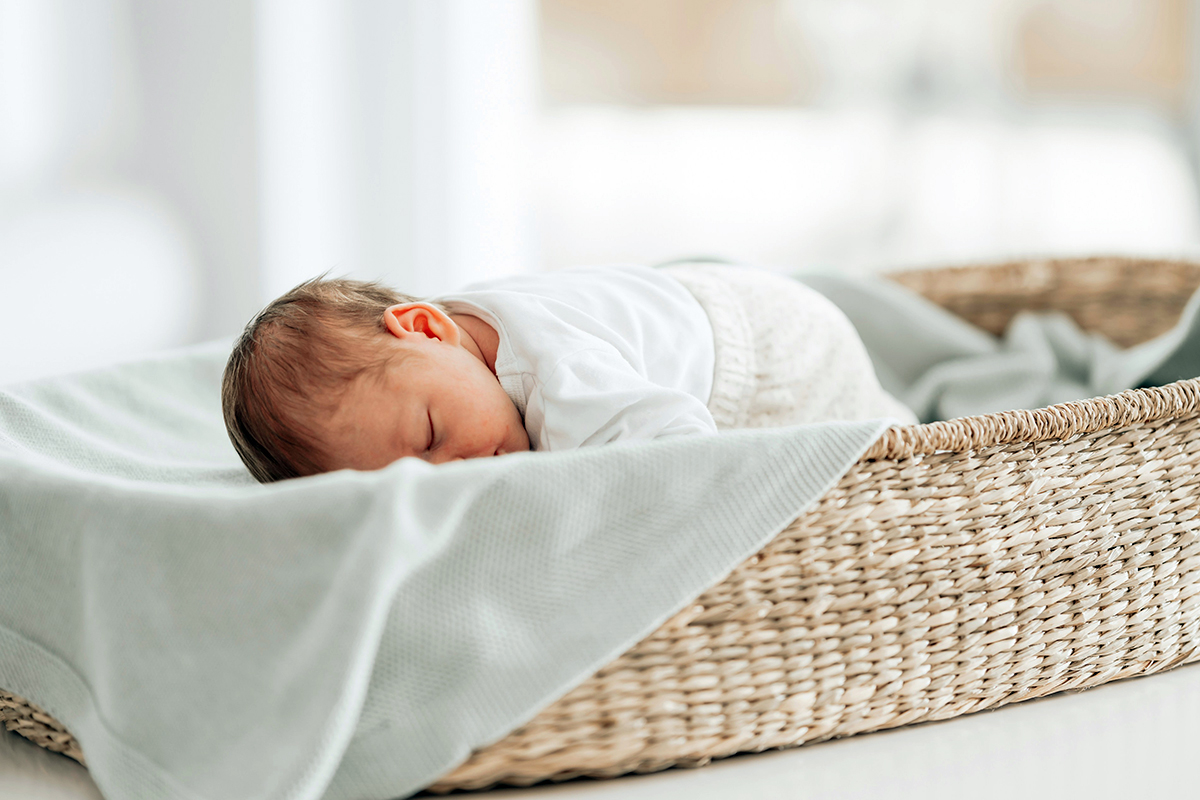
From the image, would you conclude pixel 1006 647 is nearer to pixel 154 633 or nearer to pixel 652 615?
pixel 652 615

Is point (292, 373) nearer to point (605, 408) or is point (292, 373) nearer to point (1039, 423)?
point (605, 408)

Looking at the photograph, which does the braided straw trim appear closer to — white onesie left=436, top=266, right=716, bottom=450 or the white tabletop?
the white tabletop

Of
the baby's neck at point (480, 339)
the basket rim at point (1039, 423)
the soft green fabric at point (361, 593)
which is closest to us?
the soft green fabric at point (361, 593)

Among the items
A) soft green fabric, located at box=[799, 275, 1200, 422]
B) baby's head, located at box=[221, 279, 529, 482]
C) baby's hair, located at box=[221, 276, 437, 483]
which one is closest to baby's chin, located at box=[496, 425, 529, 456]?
baby's head, located at box=[221, 279, 529, 482]

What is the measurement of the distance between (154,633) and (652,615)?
0.29m

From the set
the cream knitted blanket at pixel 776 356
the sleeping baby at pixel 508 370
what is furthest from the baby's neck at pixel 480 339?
the cream knitted blanket at pixel 776 356

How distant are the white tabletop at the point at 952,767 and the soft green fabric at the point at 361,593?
0.08 meters

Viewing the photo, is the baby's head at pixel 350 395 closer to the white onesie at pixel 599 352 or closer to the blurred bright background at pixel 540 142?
the white onesie at pixel 599 352

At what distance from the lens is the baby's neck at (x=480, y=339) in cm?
88

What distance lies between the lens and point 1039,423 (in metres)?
0.72

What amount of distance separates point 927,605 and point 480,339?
43cm

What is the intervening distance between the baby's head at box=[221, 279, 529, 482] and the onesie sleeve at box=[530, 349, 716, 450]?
49mm

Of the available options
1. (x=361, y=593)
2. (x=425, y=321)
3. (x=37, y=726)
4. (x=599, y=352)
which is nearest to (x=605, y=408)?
(x=599, y=352)

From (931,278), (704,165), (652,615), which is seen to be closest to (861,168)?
(704,165)
